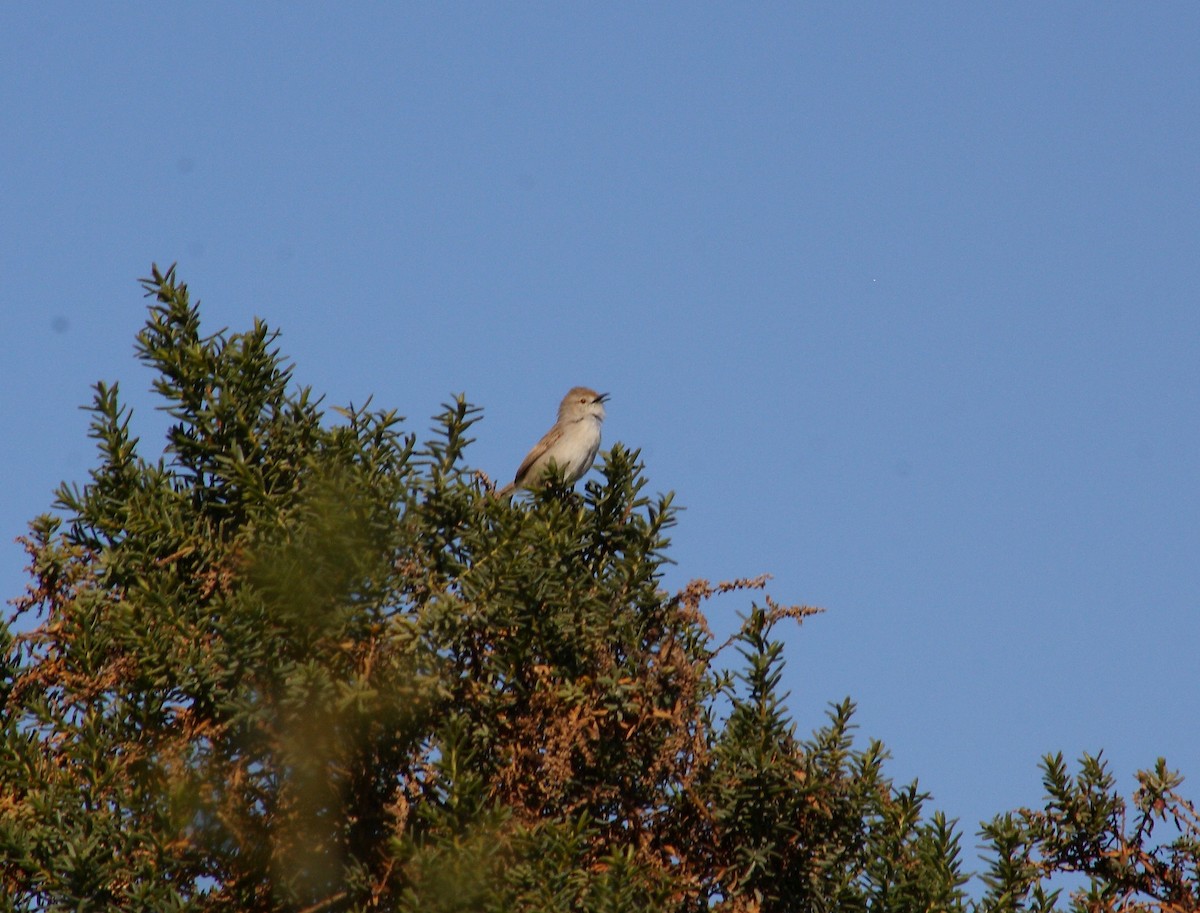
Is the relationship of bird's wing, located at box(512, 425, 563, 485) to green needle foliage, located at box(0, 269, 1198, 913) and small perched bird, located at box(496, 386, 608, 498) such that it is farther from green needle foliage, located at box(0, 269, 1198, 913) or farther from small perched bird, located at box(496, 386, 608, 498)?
green needle foliage, located at box(0, 269, 1198, 913)

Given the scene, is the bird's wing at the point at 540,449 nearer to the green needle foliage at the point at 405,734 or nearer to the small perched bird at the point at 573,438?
the small perched bird at the point at 573,438

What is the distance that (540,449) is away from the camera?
12086 mm

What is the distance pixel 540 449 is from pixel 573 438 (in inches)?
13.7

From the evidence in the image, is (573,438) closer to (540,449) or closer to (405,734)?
(540,449)

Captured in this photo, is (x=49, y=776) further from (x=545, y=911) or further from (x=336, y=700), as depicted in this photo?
(x=545, y=911)

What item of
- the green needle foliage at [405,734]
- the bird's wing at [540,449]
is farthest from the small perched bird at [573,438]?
the green needle foliage at [405,734]

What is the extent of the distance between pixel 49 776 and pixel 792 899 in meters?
Answer: 2.61

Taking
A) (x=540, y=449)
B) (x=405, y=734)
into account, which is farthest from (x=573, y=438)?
(x=405, y=734)

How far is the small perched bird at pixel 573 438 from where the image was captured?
38.3 feet

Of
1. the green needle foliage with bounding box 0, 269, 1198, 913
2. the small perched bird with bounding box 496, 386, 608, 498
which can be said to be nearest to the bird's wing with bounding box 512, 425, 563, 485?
the small perched bird with bounding box 496, 386, 608, 498

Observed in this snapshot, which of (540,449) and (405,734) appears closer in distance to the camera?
(405,734)

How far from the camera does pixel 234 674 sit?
16.1 ft

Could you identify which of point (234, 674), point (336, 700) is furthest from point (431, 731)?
point (234, 674)

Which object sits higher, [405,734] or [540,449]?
[540,449]
